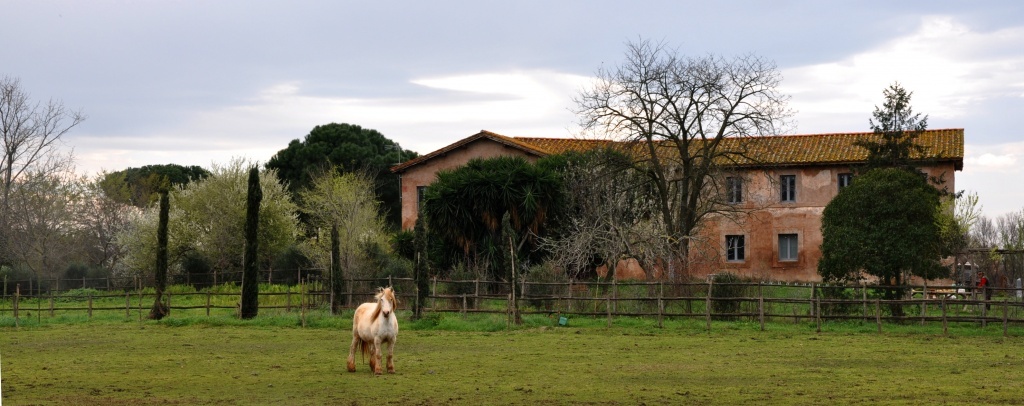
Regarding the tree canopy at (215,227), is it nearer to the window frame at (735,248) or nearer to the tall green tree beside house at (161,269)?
the tall green tree beside house at (161,269)

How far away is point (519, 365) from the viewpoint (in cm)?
1817

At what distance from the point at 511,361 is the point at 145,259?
33542 millimetres

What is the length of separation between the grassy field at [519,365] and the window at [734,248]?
18.6m

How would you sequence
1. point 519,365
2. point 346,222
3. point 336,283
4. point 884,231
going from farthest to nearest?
point 346,222 < point 336,283 < point 884,231 < point 519,365

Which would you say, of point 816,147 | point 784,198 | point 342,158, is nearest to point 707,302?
point 784,198

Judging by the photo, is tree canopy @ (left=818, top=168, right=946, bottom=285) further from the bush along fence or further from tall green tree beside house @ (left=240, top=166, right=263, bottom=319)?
tall green tree beside house @ (left=240, top=166, right=263, bottom=319)

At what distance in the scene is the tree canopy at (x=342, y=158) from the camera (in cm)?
6619

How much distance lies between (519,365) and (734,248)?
2943 cm

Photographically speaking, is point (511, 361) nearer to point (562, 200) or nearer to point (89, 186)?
point (562, 200)

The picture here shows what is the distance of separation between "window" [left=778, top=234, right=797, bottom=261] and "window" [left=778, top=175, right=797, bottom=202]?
1.56 meters

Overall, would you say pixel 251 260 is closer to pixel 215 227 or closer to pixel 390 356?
pixel 390 356

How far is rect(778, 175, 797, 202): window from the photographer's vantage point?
149 ft

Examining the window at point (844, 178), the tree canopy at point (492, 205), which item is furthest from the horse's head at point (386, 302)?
the window at point (844, 178)

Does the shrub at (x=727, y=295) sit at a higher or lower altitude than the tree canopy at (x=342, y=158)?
lower
